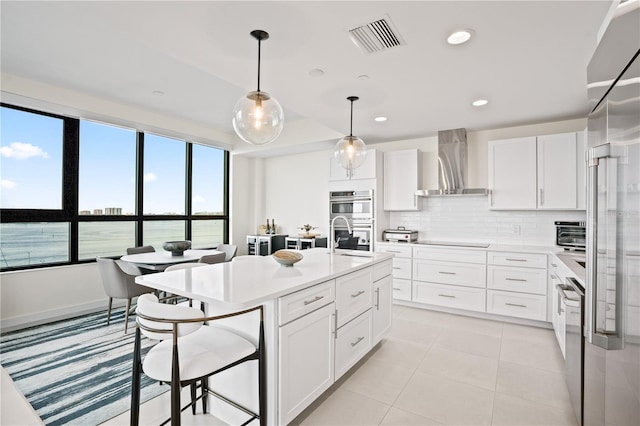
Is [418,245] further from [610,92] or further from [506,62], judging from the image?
[610,92]

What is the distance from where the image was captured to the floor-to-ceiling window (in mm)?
3865

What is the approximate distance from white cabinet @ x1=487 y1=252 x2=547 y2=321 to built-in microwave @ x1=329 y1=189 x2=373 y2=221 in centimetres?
179

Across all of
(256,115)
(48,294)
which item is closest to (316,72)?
(256,115)

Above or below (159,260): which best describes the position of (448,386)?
below

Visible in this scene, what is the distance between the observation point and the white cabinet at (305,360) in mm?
1783

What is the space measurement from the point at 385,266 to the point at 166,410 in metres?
2.12

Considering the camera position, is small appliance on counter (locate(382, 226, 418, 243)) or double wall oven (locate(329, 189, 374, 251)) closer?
small appliance on counter (locate(382, 226, 418, 243))

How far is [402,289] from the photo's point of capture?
14.9 ft

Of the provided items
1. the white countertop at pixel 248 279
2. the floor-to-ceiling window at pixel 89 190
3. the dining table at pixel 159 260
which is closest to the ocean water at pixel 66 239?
the floor-to-ceiling window at pixel 89 190

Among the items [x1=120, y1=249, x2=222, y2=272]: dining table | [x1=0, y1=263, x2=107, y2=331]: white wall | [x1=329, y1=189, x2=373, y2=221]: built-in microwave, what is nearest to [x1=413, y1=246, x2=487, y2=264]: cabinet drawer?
[x1=329, y1=189, x2=373, y2=221]: built-in microwave

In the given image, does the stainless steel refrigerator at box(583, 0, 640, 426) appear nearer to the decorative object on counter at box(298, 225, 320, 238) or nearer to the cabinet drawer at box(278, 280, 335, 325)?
the cabinet drawer at box(278, 280, 335, 325)

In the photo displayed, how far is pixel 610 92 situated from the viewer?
1.30 meters

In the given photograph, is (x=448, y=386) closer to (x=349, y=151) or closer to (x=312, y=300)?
(x=312, y=300)

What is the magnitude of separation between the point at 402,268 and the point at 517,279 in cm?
141
